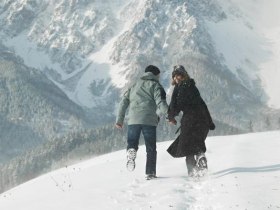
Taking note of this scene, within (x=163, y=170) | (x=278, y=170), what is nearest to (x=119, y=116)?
(x=163, y=170)

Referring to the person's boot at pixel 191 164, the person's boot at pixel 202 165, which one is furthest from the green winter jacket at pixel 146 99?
the person's boot at pixel 202 165

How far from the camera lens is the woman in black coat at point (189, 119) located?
52.4 feet

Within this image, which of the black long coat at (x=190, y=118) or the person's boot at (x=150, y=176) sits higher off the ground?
the black long coat at (x=190, y=118)

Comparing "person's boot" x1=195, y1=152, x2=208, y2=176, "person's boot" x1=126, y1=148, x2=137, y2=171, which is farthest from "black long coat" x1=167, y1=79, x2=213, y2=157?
"person's boot" x1=126, y1=148, x2=137, y2=171

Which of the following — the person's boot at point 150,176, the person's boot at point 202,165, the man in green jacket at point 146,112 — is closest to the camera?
the person's boot at point 202,165

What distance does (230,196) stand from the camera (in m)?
13.2

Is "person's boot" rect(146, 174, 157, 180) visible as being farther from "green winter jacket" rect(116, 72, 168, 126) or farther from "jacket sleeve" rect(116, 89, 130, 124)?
"jacket sleeve" rect(116, 89, 130, 124)

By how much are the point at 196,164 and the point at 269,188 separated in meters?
2.49

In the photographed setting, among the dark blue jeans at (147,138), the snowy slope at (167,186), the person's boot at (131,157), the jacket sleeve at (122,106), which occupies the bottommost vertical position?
the snowy slope at (167,186)

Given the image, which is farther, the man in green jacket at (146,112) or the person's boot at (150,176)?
the man in green jacket at (146,112)

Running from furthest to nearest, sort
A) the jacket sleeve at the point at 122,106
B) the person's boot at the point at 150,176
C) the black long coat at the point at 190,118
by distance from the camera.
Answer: the jacket sleeve at the point at 122,106 < the black long coat at the point at 190,118 < the person's boot at the point at 150,176

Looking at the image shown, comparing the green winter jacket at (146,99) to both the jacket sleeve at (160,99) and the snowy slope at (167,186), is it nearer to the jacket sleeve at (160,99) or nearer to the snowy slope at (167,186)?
the jacket sleeve at (160,99)

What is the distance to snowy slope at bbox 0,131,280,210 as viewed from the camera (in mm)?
13117

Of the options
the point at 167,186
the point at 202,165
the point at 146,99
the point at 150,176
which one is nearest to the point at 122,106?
the point at 146,99
